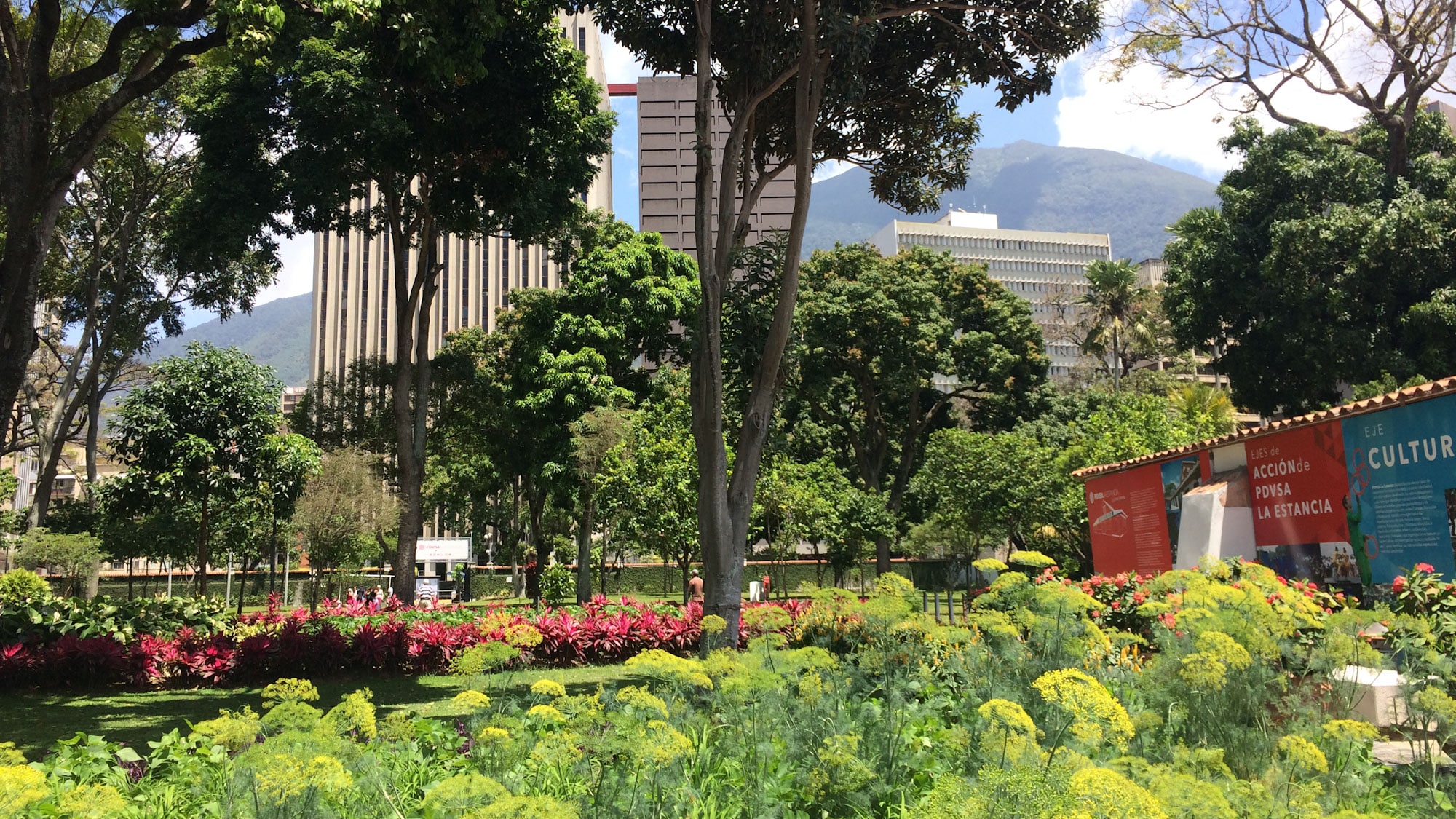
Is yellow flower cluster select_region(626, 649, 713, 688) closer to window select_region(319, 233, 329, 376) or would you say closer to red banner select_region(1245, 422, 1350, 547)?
red banner select_region(1245, 422, 1350, 547)

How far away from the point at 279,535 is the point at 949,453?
77.7ft

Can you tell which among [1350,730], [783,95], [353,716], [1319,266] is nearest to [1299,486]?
[783,95]

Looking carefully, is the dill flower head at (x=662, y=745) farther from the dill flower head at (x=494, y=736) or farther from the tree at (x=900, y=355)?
the tree at (x=900, y=355)

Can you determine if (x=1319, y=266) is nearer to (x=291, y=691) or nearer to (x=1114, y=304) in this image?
(x=1114, y=304)

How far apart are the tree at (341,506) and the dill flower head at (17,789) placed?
24.7m

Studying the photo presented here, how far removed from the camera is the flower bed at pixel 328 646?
1155cm

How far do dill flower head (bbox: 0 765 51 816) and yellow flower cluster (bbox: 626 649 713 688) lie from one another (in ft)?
7.57

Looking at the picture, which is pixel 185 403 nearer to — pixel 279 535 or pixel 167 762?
pixel 167 762

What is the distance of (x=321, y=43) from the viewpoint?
52.3ft

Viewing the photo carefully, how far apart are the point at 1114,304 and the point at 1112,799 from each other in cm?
A: 4382

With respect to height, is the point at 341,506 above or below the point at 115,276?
below

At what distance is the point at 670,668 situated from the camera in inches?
176

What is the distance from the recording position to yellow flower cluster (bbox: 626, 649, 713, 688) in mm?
4406

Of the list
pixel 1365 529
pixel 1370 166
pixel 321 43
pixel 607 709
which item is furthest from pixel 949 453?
pixel 607 709
